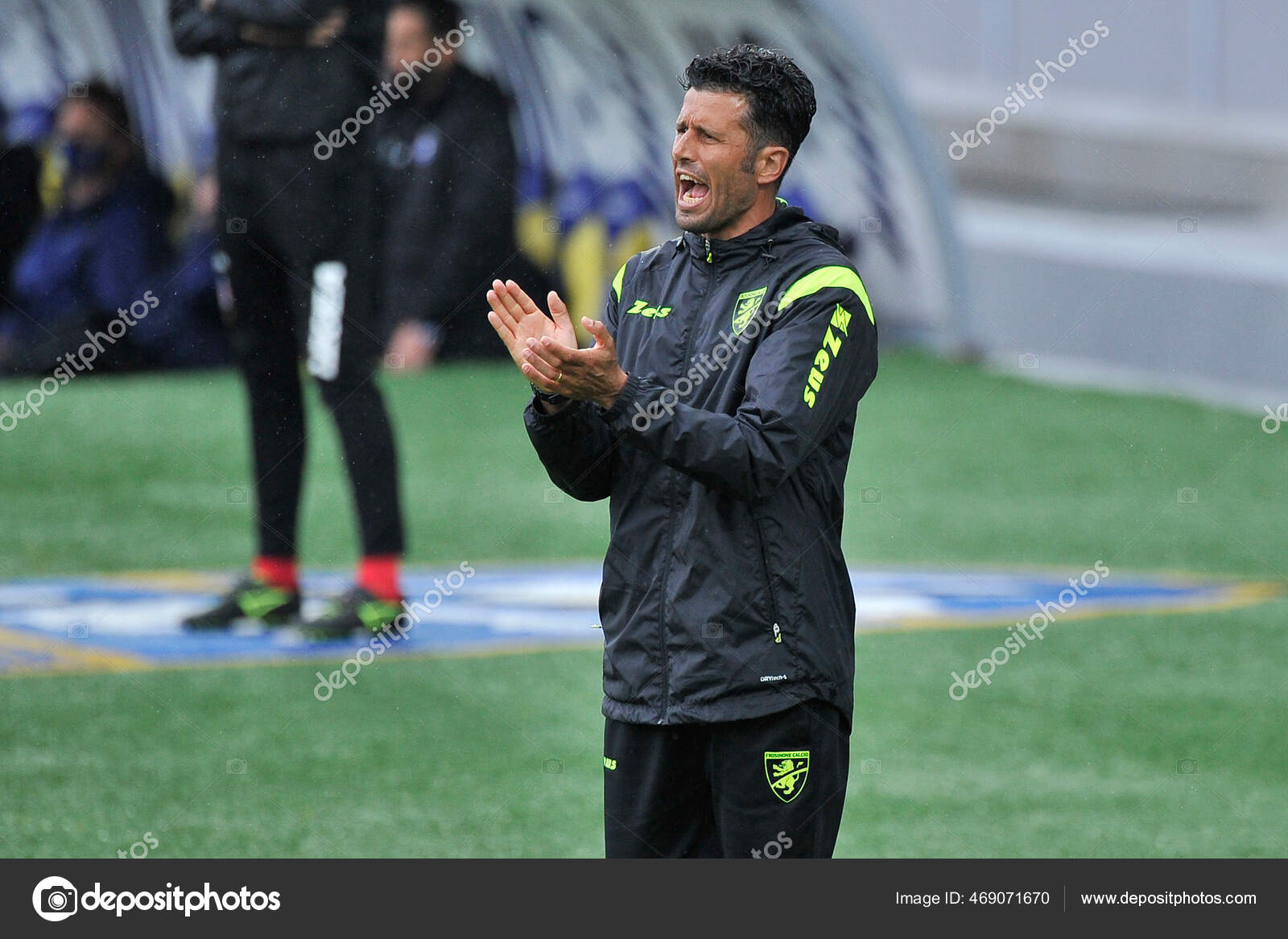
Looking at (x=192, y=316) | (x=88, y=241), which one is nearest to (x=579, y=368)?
(x=88, y=241)

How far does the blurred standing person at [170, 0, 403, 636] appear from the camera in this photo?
6.66m

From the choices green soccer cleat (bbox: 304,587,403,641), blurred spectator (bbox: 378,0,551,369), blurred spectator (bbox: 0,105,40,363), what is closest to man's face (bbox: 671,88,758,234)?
green soccer cleat (bbox: 304,587,403,641)

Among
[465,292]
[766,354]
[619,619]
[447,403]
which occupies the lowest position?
[447,403]

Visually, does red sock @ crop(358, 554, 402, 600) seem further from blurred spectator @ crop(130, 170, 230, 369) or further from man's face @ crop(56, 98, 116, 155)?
blurred spectator @ crop(130, 170, 230, 369)

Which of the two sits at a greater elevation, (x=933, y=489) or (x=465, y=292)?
(x=465, y=292)

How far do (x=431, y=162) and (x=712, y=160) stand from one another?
19.7 ft

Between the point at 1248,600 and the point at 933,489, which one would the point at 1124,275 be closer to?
the point at 933,489

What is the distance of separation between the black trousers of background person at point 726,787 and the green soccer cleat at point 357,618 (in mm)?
3515

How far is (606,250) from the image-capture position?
1561cm

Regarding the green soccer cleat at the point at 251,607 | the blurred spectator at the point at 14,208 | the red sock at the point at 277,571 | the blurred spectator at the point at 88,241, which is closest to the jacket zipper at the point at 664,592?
the red sock at the point at 277,571

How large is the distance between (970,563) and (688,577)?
603 centimetres

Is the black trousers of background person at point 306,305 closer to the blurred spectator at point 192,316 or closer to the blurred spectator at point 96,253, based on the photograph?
the blurred spectator at point 96,253
